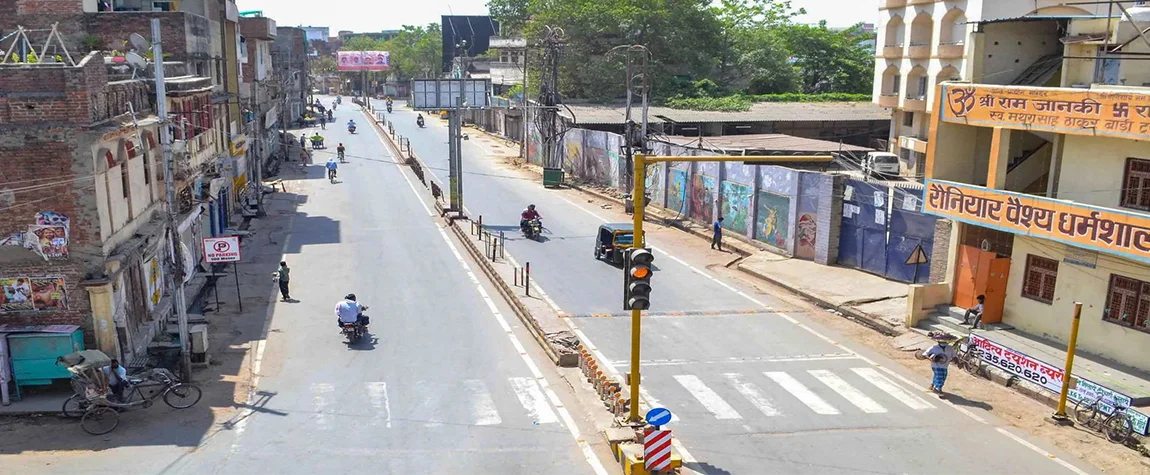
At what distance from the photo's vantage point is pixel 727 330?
24.4m

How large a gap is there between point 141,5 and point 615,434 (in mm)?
34667

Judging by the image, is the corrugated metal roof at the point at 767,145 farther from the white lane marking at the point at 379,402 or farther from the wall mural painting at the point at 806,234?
the white lane marking at the point at 379,402

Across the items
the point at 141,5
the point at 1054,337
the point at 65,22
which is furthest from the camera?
the point at 141,5

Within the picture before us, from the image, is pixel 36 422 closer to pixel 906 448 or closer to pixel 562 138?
pixel 906 448

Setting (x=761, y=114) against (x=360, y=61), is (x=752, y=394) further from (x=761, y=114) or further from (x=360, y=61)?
(x=360, y=61)

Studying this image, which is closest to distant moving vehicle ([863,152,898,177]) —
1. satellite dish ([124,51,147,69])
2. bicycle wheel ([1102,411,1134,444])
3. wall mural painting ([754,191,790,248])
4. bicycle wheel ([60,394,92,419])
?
wall mural painting ([754,191,790,248])

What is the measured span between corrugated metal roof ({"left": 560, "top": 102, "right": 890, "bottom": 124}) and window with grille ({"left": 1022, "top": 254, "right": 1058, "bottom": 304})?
33.2 metres

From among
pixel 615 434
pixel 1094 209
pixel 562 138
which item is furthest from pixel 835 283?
pixel 562 138

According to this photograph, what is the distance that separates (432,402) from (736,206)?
70.2 feet

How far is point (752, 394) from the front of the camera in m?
19.1

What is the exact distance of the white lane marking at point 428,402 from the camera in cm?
1731

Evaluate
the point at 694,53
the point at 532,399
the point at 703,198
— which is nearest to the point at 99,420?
the point at 532,399

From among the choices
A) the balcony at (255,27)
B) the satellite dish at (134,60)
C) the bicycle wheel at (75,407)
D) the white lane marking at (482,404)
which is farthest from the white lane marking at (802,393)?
the balcony at (255,27)

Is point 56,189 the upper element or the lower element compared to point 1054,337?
upper
